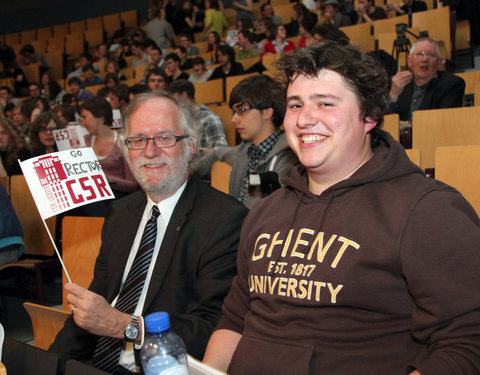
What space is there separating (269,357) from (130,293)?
65 cm

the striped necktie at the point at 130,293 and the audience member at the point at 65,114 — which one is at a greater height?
the audience member at the point at 65,114

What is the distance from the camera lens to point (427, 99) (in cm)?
358

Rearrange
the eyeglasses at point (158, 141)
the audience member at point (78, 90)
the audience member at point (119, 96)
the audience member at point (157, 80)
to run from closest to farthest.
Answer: the eyeglasses at point (158, 141), the audience member at point (157, 80), the audience member at point (119, 96), the audience member at point (78, 90)

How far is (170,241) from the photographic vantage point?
5.26 feet

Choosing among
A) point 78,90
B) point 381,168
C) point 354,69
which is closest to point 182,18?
point 78,90

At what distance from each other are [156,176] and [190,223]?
0.22m

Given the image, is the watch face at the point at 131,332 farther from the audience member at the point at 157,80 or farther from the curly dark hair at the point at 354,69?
the audience member at the point at 157,80

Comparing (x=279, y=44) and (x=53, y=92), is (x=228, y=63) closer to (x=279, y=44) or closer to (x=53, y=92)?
(x=279, y=44)

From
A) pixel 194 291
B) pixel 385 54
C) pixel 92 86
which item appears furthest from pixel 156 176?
pixel 92 86

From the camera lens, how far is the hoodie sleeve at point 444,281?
94 centimetres

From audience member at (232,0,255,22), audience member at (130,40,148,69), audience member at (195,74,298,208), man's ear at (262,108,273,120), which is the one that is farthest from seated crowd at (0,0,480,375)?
audience member at (232,0,255,22)

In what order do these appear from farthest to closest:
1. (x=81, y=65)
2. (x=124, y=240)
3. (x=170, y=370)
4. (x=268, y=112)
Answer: (x=81, y=65), (x=268, y=112), (x=124, y=240), (x=170, y=370)

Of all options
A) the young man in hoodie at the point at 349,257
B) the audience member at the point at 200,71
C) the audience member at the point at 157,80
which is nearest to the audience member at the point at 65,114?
the audience member at the point at 157,80

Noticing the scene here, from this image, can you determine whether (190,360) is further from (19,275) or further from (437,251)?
(19,275)
